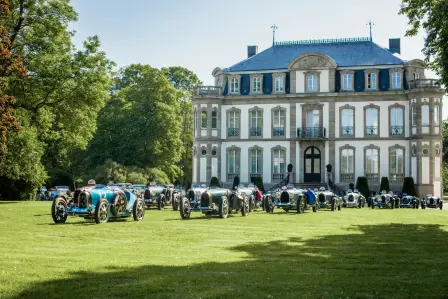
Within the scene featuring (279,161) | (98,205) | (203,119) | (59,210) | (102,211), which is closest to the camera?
(59,210)

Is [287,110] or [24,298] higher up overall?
[287,110]

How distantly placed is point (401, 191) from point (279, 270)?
37.9 metres

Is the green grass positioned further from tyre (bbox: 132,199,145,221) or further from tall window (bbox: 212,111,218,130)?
tall window (bbox: 212,111,218,130)

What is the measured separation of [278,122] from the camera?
4825 cm

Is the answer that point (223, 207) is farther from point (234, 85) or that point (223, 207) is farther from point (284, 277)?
point (234, 85)

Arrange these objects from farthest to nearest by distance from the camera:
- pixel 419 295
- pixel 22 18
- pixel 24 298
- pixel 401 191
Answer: pixel 401 191 → pixel 22 18 → pixel 419 295 → pixel 24 298


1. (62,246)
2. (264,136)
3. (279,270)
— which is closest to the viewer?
(279,270)

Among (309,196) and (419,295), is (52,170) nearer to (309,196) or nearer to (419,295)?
(309,196)

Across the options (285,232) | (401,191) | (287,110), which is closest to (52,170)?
(287,110)

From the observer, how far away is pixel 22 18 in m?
31.6

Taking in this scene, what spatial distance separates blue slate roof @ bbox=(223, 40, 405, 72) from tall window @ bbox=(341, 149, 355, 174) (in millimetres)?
7170

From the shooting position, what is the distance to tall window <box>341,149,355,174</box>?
153 feet

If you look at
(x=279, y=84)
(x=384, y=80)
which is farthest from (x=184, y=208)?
(x=384, y=80)

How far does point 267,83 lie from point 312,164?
7.79 metres
